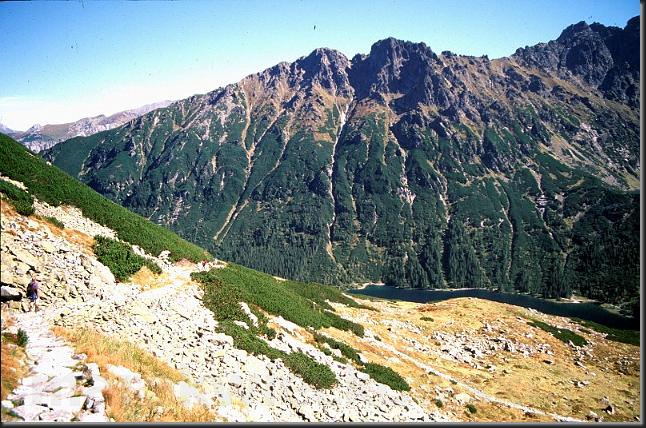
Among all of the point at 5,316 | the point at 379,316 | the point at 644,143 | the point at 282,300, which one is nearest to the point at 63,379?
the point at 5,316

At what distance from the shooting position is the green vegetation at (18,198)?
996 inches

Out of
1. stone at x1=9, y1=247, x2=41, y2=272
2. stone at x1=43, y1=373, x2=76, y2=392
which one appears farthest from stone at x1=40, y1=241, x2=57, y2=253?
stone at x1=43, y1=373, x2=76, y2=392

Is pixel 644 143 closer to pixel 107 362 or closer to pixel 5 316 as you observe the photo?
pixel 107 362

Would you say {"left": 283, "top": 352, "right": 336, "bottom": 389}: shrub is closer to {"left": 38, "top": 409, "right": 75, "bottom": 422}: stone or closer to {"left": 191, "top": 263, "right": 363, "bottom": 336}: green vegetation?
{"left": 191, "top": 263, "right": 363, "bottom": 336}: green vegetation

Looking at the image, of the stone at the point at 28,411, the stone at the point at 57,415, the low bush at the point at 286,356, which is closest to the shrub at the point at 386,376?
the low bush at the point at 286,356

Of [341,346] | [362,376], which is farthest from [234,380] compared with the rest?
[341,346]

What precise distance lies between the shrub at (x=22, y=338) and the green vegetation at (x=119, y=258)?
1020cm

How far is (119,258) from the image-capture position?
2748 cm

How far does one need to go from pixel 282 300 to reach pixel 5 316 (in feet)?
78.2

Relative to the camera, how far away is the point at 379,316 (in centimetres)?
5606

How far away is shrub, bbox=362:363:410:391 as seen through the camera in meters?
29.3

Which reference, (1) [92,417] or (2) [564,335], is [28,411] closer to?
(1) [92,417]

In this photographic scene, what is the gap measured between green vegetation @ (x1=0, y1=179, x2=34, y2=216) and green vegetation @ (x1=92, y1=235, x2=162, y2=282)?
468cm

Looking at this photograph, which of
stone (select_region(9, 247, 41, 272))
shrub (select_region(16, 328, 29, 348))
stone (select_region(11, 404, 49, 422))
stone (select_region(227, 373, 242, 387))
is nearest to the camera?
stone (select_region(11, 404, 49, 422))
